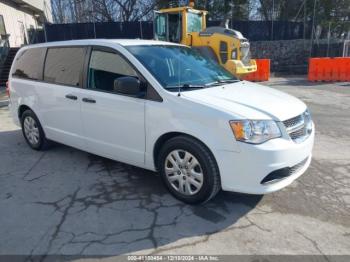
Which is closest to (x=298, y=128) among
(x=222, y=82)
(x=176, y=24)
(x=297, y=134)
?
(x=297, y=134)

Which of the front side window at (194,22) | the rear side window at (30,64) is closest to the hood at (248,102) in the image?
the rear side window at (30,64)

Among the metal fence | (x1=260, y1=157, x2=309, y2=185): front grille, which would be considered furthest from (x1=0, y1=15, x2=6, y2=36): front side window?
(x1=260, y1=157, x2=309, y2=185): front grille

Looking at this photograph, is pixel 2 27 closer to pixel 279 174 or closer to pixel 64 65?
pixel 64 65

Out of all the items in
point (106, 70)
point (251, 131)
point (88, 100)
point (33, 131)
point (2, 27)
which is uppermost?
point (2, 27)

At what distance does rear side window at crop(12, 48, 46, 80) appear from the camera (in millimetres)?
5203

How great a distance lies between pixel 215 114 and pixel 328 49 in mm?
20861

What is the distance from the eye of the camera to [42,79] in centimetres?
509

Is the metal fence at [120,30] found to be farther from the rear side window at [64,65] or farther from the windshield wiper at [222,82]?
the windshield wiper at [222,82]

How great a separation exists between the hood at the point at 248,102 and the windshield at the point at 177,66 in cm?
28

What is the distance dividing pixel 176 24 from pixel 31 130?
942 cm

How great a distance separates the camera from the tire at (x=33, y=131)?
17.6 feet

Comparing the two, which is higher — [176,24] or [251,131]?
[176,24]

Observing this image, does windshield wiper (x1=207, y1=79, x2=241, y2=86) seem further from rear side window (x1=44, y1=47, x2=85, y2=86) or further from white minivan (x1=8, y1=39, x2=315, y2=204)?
rear side window (x1=44, y1=47, x2=85, y2=86)

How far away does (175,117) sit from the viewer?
3.46 metres
